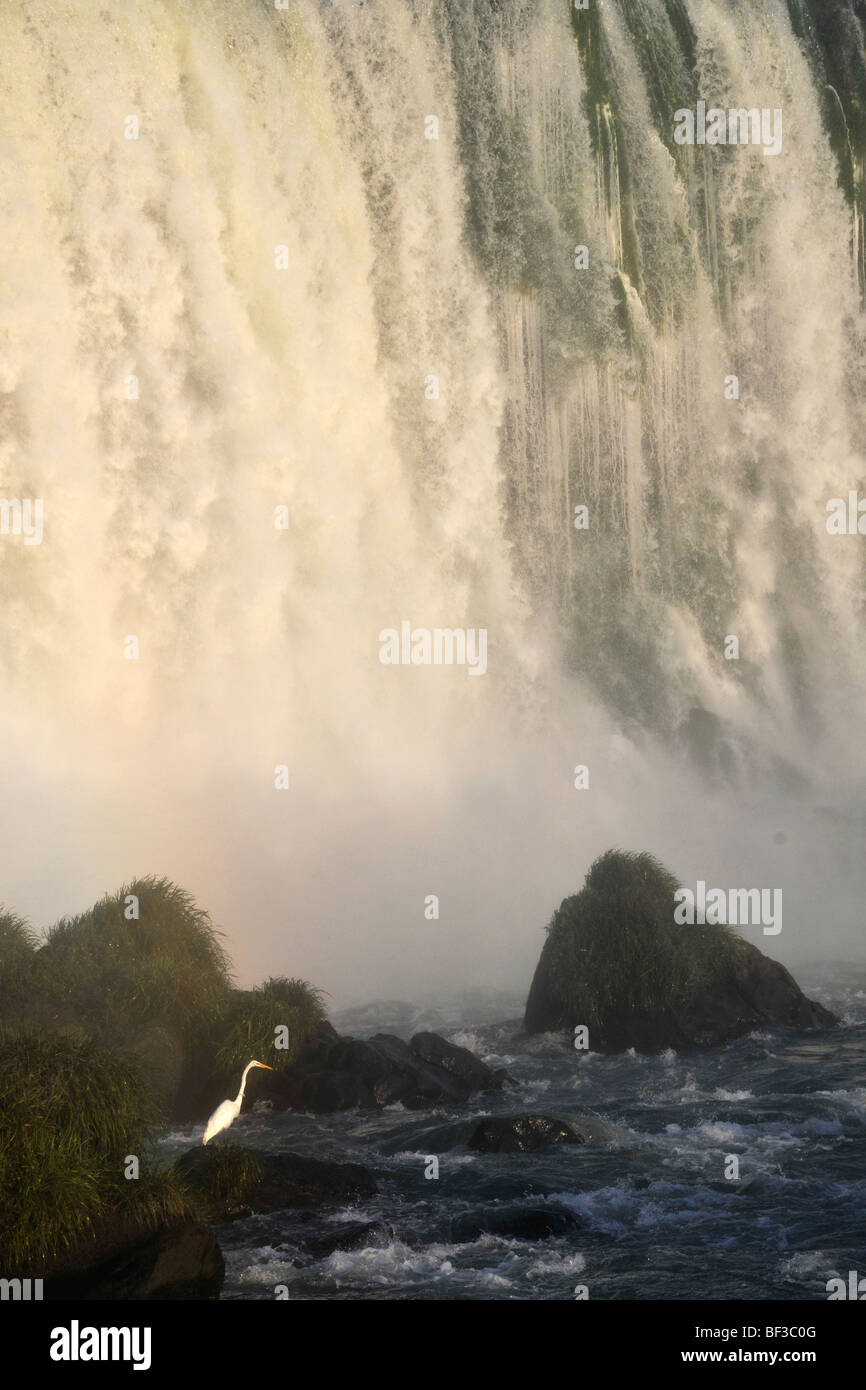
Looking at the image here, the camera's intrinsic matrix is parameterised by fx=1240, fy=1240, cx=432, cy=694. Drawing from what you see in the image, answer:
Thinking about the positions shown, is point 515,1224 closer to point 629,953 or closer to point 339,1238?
point 339,1238

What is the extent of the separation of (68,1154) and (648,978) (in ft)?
38.6

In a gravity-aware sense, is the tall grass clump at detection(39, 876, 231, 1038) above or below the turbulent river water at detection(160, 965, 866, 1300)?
above

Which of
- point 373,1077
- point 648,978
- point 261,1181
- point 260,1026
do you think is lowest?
point 261,1181

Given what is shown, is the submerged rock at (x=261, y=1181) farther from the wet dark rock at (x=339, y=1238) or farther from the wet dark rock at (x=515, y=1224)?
the wet dark rock at (x=515, y=1224)

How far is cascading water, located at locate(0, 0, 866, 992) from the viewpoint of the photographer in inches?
1164

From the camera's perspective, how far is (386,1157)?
15398mm

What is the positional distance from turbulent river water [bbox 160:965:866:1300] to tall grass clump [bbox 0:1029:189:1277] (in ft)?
4.47

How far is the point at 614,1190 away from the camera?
14.2 metres

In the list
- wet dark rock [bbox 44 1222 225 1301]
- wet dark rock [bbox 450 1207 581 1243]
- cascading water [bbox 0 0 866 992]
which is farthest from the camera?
cascading water [bbox 0 0 866 992]
